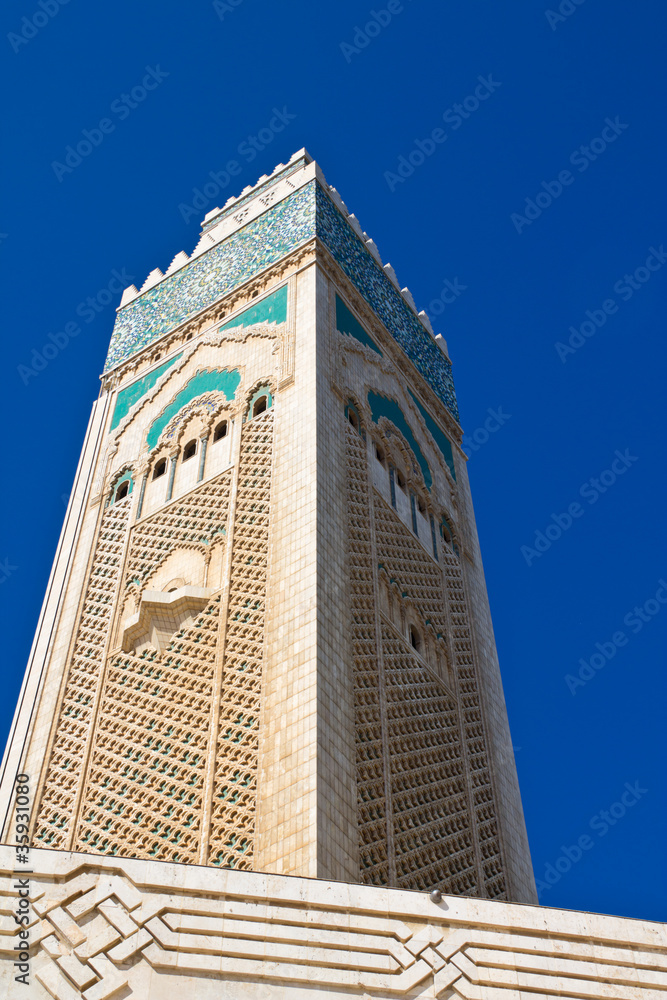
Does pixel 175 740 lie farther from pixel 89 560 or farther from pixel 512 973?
pixel 512 973

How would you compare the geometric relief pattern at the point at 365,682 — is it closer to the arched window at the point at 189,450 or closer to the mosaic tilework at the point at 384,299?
the arched window at the point at 189,450

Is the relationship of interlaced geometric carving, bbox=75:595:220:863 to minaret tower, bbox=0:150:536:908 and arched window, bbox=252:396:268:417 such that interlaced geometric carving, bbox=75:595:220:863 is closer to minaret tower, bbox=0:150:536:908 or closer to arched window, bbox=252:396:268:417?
minaret tower, bbox=0:150:536:908

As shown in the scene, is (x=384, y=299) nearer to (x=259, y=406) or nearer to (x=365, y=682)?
(x=259, y=406)

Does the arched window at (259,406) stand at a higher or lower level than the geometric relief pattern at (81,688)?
higher

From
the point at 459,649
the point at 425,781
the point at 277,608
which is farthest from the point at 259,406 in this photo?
the point at 425,781

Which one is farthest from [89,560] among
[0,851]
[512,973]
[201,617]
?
[512,973]

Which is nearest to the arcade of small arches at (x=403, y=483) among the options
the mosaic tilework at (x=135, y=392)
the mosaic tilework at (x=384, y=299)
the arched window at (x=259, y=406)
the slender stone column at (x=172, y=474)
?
the arched window at (x=259, y=406)

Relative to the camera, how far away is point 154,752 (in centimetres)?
682

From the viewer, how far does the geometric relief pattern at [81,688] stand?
692 centimetres

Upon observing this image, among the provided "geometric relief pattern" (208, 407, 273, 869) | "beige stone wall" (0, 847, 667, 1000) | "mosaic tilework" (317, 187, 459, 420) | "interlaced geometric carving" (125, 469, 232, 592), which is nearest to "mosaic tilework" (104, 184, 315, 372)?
"mosaic tilework" (317, 187, 459, 420)

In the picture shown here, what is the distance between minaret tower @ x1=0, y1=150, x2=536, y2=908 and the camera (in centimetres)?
629

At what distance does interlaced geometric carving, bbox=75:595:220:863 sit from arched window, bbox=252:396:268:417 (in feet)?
5.90

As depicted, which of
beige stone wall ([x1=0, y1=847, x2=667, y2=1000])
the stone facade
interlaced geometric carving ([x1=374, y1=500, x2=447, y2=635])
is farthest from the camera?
interlaced geometric carving ([x1=374, y1=500, x2=447, y2=635])

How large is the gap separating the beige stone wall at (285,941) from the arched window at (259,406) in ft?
16.3
